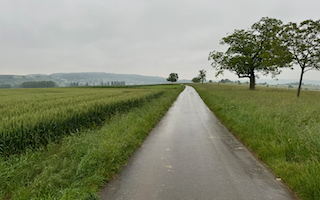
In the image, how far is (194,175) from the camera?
3.95 metres

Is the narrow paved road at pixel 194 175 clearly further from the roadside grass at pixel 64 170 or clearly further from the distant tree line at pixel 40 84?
the distant tree line at pixel 40 84

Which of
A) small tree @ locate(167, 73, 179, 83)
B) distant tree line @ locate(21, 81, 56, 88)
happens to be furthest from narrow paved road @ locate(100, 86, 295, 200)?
distant tree line @ locate(21, 81, 56, 88)

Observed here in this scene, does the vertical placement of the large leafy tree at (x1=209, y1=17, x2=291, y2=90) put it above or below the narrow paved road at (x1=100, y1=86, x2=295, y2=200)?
above

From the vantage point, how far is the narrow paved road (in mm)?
3271

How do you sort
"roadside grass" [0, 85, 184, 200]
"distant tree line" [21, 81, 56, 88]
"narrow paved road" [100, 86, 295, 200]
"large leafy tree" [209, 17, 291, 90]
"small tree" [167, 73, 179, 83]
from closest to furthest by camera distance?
"roadside grass" [0, 85, 184, 200], "narrow paved road" [100, 86, 295, 200], "large leafy tree" [209, 17, 291, 90], "small tree" [167, 73, 179, 83], "distant tree line" [21, 81, 56, 88]

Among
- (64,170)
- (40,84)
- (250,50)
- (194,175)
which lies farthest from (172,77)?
(40,84)

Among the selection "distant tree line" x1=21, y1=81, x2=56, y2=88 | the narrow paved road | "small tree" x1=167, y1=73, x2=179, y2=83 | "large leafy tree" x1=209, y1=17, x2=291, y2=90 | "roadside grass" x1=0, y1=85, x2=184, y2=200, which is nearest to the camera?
"roadside grass" x1=0, y1=85, x2=184, y2=200

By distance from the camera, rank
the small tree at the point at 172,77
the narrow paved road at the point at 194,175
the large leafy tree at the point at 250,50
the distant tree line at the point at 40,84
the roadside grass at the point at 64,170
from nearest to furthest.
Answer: the roadside grass at the point at 64,170 → the narrow paved road at the point at 194,175 → the large leafy tree at the point at 250,50 → the small tree at the point at 172,77 → the distant tree line at the point at 40,84

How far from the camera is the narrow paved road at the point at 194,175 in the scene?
327 cm

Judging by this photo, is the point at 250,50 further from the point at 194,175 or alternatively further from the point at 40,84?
the point at 40,84

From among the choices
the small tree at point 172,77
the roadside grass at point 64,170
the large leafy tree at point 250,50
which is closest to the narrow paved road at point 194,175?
the roadside grass at point 64,170

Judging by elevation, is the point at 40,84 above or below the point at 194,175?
above

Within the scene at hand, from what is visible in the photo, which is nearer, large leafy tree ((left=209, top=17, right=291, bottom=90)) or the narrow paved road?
the narrow paved road

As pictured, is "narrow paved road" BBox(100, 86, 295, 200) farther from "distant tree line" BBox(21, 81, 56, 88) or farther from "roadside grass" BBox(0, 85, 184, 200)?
"distant tree line" BBox(21, 81, 56, 88)
